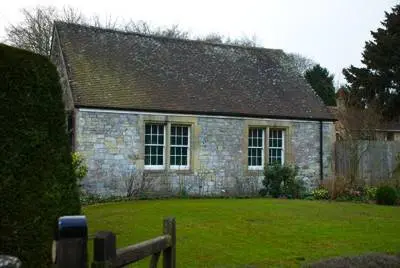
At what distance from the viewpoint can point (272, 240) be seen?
430 inches

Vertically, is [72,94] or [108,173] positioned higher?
[72,94]

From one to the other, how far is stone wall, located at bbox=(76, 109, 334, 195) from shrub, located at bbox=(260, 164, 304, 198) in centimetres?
91

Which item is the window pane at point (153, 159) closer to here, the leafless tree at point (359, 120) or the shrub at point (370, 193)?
the shrub at point (370, 193)

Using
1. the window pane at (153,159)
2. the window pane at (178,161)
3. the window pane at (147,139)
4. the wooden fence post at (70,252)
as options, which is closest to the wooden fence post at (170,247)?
the wooden fence post at (70,252)

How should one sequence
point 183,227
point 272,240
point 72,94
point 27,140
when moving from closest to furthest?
point 27,140 → point 272,240 → point 183,227 → point 72,94

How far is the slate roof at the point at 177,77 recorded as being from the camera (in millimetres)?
20281

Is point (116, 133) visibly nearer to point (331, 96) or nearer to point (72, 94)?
point (72, 94)

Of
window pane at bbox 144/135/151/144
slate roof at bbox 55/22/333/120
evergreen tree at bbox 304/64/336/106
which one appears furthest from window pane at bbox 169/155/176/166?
evergreen tree at bbox 304/64/336/106

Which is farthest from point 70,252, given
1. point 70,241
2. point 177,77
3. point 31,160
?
point 177,77

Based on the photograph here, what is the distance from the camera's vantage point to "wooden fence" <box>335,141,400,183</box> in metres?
23.6

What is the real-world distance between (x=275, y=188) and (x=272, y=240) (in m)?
10.2

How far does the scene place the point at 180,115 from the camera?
20.8 m

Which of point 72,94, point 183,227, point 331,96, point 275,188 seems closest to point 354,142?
point 275,188

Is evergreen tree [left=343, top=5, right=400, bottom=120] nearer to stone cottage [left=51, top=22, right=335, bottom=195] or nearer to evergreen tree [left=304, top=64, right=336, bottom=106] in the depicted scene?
stone cottage [left=51, top=22, right=335, bottom=195]
